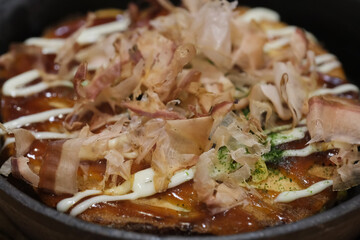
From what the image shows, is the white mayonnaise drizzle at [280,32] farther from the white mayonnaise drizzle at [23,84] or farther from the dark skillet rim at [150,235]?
the dark skillet rim at [150,235]

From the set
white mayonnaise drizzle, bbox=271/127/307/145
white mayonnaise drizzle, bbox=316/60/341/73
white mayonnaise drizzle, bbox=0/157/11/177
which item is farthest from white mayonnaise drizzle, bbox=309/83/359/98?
white mayonnaise drizzle, bbox=0/157/11/177

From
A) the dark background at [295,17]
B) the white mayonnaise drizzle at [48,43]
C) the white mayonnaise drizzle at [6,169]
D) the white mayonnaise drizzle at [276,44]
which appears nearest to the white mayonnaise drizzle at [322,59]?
the white mayonnaise drizzle at [276,44]

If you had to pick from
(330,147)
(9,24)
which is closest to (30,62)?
(9,24)

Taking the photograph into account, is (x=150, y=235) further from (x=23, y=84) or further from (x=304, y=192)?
(x=23, y=84)

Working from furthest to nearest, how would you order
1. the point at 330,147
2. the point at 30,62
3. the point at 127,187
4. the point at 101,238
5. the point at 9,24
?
1. the point at 9,24
2. the point at 30,62
3. the point at 330,147
4. the point at 127,187
5. the point at 101,238

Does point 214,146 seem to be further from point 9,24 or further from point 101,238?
point 9,24
